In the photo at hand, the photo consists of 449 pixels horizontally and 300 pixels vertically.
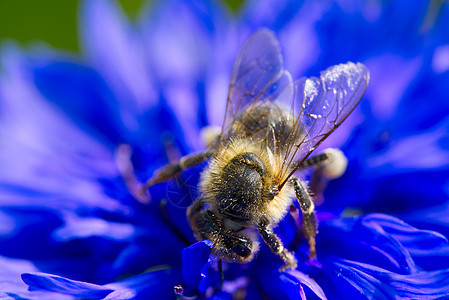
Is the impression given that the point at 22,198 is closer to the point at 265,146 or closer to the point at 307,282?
the point at 265,146

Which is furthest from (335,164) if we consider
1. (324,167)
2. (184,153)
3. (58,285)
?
(58,285)

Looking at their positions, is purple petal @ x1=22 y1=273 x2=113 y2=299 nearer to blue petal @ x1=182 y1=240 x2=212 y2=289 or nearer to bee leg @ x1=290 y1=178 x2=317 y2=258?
blue petal @ x1=182 y1=240 x2=212 y2=289

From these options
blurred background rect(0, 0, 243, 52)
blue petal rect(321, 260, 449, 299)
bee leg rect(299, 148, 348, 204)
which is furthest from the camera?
blurred background rect(0, 0, 243, 52)

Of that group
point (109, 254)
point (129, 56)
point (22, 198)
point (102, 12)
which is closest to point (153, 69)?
point (129, 56)

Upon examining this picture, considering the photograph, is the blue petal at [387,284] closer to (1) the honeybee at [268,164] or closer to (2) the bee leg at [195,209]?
(1) the honeybee at [268,164]

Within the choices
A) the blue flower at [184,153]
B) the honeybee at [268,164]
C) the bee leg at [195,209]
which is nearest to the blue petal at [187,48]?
the blue flower at [184,153]

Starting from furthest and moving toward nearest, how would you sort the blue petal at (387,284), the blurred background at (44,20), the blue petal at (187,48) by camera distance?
the blurred background at (44,20) → the blue petal at (187,48) → the blue petal at (387,284)

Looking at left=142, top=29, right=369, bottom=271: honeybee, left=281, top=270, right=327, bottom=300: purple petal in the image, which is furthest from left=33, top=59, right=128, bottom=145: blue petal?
left=281, top=270, right=327, bottom=300: purple petal
